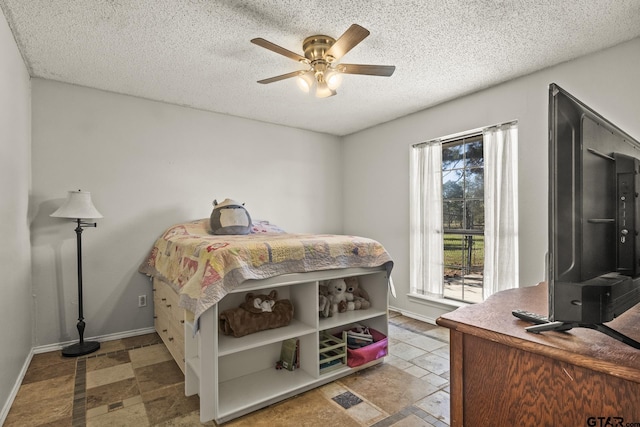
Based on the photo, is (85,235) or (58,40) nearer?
(58,40)

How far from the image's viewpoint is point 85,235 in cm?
307

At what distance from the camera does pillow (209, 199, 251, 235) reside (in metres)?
3.16

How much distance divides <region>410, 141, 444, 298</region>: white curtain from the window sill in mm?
53

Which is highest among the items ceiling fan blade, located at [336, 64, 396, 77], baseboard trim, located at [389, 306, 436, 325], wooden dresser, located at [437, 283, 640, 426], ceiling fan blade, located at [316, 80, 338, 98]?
ceiling fan blade, located at [336, 64, 396, 77]

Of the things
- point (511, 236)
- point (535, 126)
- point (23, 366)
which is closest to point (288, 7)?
point (535, 126)

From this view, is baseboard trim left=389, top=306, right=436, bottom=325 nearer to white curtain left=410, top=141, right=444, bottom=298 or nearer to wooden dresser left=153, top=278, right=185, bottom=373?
white curtain left=410, top=141, right=444, bottom=298

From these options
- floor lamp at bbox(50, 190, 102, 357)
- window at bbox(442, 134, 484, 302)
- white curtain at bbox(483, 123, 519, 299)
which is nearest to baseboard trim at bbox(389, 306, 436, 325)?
window at bbox(442, 134, 484, 302)

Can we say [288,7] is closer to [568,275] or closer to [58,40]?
[58,40]

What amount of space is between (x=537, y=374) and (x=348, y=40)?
6.02 feet

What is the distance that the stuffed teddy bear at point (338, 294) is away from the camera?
260 cm

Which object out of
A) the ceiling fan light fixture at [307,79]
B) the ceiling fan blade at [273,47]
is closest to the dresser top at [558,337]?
the ceiling fan blade at [273,47]

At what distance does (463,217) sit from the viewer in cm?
355

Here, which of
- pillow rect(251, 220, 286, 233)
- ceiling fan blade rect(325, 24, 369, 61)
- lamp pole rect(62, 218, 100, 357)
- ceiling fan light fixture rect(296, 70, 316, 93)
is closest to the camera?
ceiling fan blade rect(325, 24, 369, 61)

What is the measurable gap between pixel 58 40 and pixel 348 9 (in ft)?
6.77
